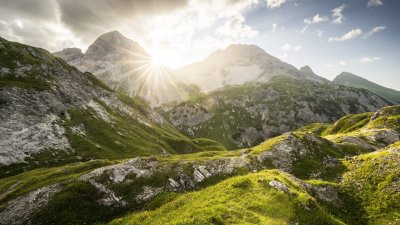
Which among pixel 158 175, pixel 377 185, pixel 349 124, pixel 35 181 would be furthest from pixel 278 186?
pixel 349 124

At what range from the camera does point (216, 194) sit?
3584 cm

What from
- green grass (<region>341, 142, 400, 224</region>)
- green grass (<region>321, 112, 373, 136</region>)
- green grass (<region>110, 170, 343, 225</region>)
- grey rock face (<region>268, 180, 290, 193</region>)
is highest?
grey rock face (<region>268, 180, 290, 193</region>)

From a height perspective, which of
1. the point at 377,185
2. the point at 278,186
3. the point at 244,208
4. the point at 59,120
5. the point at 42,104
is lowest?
the point at 377,185

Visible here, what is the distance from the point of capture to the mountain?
1241 inches

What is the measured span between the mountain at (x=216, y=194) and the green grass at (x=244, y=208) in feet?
0.40

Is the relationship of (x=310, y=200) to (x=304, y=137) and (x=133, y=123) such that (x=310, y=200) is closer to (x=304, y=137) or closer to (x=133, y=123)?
(x=304, y=137)

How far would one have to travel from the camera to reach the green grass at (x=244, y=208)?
1137 inches

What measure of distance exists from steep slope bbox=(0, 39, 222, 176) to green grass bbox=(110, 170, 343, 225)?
65.9 meters

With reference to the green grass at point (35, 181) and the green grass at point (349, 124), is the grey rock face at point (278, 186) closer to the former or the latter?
the green grass at point (35, 181)

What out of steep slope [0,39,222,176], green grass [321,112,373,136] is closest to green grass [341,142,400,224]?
steep slope [0,39,222,176]

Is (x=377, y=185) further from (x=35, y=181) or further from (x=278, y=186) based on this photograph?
(x=35, y=181)

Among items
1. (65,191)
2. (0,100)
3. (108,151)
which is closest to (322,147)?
(65,191)

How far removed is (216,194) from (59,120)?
95.2 m

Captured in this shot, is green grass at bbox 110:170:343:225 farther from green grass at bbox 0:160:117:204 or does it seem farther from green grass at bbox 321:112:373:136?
green grass at bbox 321:112:373:136
